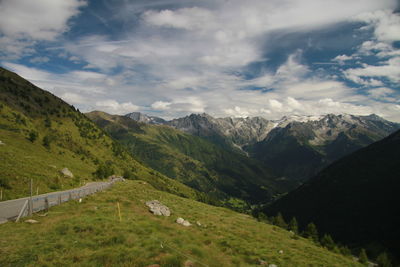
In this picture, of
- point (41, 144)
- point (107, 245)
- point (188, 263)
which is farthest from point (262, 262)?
point (41, 144)

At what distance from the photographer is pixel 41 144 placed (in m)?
88.9

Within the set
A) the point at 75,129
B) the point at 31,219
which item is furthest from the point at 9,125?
the point at 31,219

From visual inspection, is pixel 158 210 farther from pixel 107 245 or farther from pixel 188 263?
pixel 188 263

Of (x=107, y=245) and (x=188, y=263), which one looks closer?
(x=188, y=263)

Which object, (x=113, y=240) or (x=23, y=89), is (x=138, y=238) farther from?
(x=23, y=89)

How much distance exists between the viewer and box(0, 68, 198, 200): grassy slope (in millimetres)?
38947

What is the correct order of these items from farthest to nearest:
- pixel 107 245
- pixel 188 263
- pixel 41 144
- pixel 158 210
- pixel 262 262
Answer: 1. pixel 41 144
2. pixel 158 210
3. pixel 262 262
4. pixel 107 245
5. pixel 188 263

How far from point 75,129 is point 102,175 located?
91285 millimetres

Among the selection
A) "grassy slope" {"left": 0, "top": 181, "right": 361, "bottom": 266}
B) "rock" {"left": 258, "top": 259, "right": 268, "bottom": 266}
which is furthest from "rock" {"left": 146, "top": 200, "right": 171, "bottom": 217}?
"rock" {"left": 258, "top": 259, "right": 268, "bottom": 266}

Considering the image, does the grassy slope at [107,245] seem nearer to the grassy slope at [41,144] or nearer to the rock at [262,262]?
the rock at [262,262]

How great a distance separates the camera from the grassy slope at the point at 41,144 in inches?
1533

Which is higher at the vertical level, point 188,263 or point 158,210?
point 188,263

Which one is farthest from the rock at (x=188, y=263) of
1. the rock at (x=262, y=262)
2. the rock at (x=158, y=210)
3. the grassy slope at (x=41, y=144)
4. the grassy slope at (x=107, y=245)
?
the grassy slope at (x=41, y=144)

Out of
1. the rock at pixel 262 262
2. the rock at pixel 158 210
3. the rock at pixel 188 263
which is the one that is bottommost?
the rock at pixel 262 262
